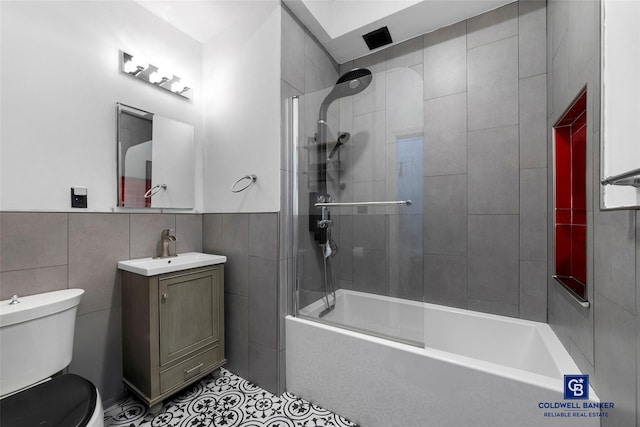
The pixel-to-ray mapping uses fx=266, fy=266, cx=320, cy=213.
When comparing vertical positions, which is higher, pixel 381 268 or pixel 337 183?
pixel 337 183

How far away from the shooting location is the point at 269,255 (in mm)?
1751

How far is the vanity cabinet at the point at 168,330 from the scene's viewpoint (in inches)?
58.4

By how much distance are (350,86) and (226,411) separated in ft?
6.88

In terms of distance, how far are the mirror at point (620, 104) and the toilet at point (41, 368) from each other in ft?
6.23

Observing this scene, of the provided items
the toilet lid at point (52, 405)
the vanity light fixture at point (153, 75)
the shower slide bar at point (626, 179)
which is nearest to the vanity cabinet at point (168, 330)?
the toilet lid at point (52, 405)

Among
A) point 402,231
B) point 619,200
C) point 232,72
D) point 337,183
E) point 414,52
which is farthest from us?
point 414,52

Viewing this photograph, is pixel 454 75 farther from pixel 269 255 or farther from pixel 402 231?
pixel 269 255

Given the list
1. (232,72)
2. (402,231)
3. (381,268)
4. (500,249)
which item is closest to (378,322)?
(381,268)

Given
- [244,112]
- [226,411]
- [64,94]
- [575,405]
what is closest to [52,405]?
[226,411]

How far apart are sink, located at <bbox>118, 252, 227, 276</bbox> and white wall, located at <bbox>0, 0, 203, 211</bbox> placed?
1.25 feet

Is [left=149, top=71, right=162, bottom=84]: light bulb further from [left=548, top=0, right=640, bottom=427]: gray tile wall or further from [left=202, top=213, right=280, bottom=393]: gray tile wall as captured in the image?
[left=548, top=0, right=640, bottom=427]: gray tile wall

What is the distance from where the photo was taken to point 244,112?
1.91 metres

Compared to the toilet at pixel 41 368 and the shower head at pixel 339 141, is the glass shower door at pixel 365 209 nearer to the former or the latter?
the shower head at pixel 339 141

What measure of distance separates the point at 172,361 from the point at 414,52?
2.78 m
